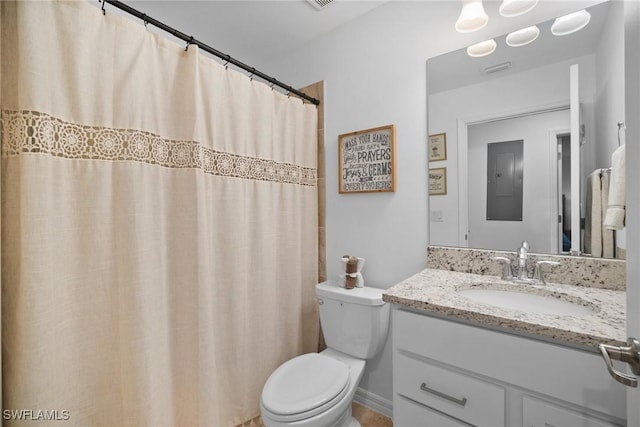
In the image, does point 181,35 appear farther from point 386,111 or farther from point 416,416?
point 416,416

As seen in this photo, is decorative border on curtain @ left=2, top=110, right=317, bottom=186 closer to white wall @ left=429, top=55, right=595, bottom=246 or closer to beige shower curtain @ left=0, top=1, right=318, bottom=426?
beige shower curtain @ left=0, top=1, right=318, bottom=426

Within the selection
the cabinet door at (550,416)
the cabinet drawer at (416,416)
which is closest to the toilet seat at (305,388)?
the cabinet drawer at (416,416)

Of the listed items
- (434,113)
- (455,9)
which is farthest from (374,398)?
(455,9)

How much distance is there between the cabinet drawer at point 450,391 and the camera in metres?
0.87

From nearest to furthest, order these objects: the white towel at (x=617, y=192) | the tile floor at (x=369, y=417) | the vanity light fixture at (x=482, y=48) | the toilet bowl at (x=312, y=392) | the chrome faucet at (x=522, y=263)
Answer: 1. the white towel at (x=617, y=192)
2. the toilet bowl at (x=312, y=392)
3. the chrome faucet at (x=522, y=263)
4. the vanity light fixture at (x=482, y=48)
5. the tile floor at (x=369, y=417)

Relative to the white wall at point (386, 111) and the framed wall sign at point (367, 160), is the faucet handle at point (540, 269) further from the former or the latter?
the framed wall sign at point (367, 160)

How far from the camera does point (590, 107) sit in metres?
Result: 1.16

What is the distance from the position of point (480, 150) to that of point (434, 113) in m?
0.31

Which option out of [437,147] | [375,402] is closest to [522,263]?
[437,147]

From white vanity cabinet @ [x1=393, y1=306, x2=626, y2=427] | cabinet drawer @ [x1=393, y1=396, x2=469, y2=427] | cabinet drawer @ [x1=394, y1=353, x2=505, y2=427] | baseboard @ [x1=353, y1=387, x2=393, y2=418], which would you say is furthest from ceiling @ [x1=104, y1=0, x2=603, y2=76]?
baseboard @ [x1=353, y1=387, x2=393, y2=418]

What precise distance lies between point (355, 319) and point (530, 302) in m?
0.80

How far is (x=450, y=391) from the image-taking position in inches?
37.3

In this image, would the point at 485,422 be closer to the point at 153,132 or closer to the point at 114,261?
the point at 114,261

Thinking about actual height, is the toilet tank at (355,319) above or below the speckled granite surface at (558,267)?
below
